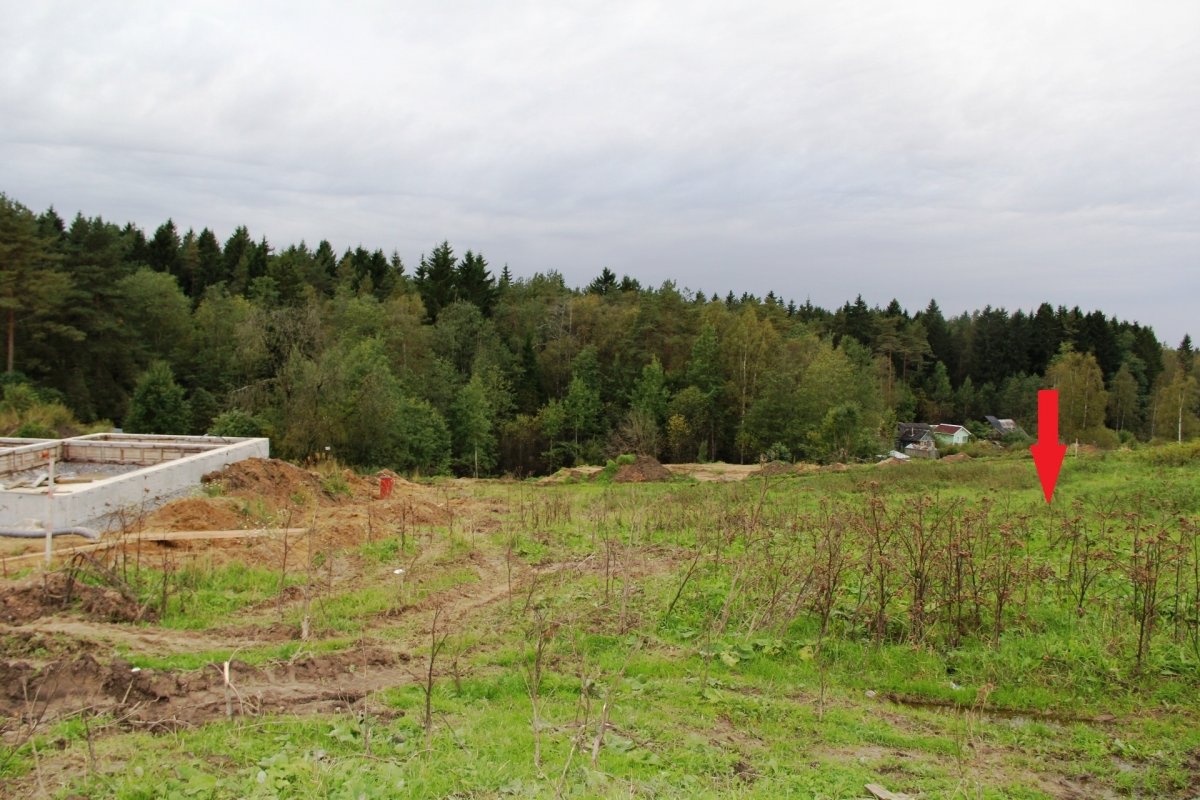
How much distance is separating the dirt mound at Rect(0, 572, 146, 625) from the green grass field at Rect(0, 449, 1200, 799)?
53 cm

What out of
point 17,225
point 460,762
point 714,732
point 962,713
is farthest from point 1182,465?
point 17,225

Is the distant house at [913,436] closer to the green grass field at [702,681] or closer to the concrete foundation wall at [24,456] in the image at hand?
the green grass field at [702,681]

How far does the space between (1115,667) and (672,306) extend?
48.3 m

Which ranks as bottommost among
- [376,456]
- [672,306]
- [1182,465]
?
[376,456]

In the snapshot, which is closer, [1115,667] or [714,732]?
[714,732]

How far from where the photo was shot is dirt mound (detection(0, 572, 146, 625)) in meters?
7.97

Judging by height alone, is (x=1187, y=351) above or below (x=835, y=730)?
above

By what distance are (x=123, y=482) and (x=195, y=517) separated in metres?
1.60

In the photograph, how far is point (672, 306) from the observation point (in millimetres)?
54438

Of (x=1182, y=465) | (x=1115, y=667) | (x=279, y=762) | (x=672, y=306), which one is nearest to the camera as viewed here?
(x=279, y=762)

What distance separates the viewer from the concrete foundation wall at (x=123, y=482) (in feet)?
38.7

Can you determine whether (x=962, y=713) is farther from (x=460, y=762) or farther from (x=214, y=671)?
(x=214, y=671)

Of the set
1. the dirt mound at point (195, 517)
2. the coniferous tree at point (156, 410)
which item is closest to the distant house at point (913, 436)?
the coniferous tree at point (156, 410)

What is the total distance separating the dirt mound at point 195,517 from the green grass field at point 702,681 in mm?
2746
